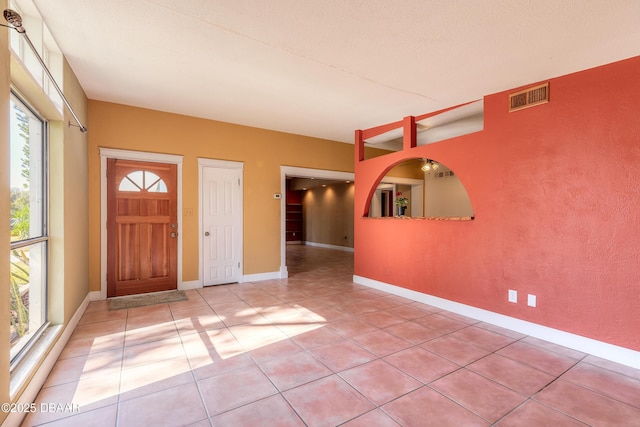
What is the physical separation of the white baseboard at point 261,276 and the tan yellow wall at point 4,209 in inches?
147

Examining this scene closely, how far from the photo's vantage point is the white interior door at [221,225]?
16.4 feet

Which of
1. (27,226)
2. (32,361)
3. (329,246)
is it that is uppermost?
(27,226)

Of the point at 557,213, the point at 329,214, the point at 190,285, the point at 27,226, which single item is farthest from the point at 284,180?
the point at 329,214

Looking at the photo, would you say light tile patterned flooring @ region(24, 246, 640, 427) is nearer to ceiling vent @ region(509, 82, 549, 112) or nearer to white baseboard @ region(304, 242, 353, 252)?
ceiling vent @ region(509, 82, 549, 112)

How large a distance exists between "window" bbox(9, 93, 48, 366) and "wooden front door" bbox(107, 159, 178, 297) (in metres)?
1.72

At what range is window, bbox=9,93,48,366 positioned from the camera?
212 cm

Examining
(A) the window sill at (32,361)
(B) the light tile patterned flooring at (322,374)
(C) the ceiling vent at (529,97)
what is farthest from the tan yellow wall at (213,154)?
(C) the ceiling vent at (529,97)

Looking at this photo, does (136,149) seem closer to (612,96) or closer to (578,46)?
(578,46)

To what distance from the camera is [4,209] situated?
160cm

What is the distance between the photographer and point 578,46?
101 inches

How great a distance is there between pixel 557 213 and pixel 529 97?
1.27 m

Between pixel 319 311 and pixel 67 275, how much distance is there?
2705 mm

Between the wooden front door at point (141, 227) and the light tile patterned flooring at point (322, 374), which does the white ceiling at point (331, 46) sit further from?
the light tile patterned flooring at point (322, 374)

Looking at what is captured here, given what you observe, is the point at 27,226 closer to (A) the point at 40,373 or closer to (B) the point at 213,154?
(A) the point at 40,373
